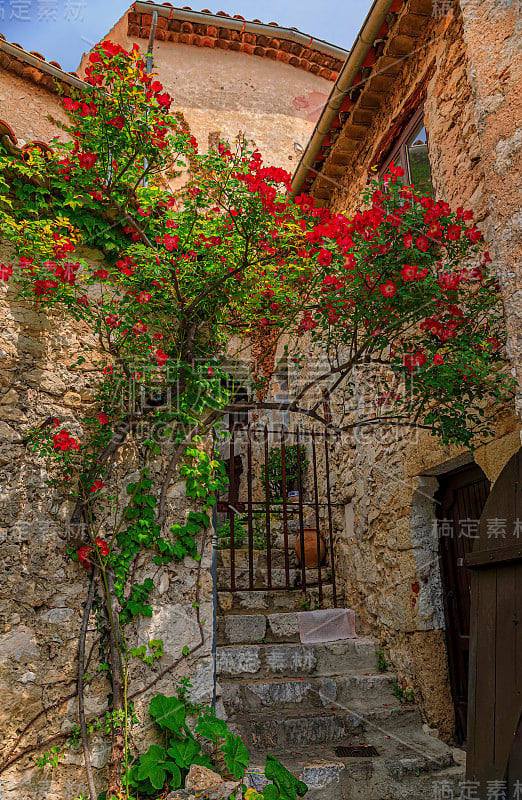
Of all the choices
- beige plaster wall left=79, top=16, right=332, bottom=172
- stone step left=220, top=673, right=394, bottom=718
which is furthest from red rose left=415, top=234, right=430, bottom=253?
beige plaster wall left=79, top=16, right=332, bottom=172

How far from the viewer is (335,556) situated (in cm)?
568

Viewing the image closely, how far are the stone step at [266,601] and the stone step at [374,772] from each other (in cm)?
139

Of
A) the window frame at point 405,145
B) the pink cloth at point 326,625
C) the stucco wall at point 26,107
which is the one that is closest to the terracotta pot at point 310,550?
the pink cloth at point 326,625

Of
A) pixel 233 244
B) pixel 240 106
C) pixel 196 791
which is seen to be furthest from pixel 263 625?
pixel 240 106

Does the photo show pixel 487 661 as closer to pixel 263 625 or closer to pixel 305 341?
pixel 263 625

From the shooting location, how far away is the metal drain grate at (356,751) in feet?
11.5

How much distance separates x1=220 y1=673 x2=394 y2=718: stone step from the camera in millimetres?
3820

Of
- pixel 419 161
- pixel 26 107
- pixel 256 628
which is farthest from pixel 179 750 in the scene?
pixel 26 107

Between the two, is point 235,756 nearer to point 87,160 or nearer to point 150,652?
point 150,652

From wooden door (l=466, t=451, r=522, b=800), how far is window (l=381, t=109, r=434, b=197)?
8.22 ft

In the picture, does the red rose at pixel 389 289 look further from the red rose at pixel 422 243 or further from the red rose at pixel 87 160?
the red rose at pixel 87 160

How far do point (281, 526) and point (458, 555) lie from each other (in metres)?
2.44

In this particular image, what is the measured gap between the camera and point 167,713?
2.72m

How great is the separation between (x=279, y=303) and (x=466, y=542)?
6.90ft
